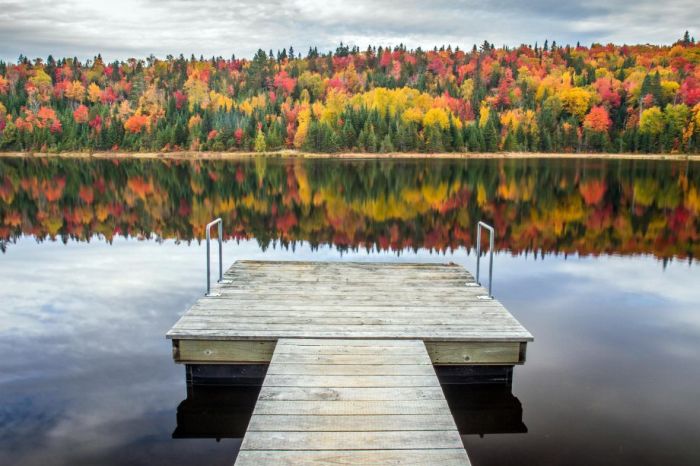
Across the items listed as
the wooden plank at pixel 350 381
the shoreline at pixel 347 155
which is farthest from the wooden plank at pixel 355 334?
the shoreline at pixel 347 155

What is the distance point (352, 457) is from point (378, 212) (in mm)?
23990

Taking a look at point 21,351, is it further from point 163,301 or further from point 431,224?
point 431,224

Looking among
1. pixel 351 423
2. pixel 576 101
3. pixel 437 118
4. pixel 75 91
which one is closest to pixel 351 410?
pixel 351 423

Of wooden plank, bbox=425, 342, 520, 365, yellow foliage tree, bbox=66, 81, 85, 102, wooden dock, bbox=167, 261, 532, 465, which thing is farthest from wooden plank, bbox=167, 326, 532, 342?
yellow foliage tree, bbox=66, 81, 85, 102

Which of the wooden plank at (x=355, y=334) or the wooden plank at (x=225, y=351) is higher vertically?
the wooden plank at (x=355, y=334)

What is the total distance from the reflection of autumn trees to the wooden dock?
9847 millimetres

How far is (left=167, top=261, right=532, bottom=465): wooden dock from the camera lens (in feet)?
17.2

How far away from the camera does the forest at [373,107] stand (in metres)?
112

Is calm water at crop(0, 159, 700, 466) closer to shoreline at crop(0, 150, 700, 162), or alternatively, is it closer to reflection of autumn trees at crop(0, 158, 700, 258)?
reflection of autumn trees at crop(0, 158, 700, 258)

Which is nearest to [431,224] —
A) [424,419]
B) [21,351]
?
[21,351]

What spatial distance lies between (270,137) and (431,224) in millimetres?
91082

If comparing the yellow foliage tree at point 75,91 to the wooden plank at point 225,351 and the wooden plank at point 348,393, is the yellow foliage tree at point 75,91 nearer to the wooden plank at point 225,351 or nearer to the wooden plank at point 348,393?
the wooden plank at point 225,351

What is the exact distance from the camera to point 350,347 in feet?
24.3

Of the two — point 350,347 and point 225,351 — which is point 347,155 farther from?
point 350,347
